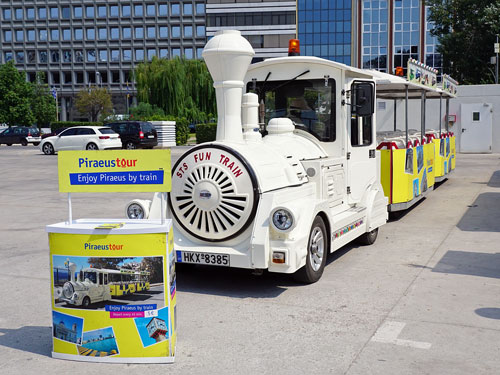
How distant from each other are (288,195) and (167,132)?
103ft

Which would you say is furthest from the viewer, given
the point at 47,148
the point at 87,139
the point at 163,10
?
the point at 163,10

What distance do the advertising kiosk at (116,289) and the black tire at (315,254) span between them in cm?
216

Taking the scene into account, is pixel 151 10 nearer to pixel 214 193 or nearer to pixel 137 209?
pixel 137 209

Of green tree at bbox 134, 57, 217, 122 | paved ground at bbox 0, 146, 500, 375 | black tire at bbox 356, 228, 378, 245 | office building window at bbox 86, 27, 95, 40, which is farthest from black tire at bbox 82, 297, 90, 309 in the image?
office building window at bbox 86, 27, 95, 40

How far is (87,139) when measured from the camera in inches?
1149

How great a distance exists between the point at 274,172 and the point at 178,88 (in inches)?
Result: 1760

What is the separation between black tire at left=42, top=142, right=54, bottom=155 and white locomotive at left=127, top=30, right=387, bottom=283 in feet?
81.9

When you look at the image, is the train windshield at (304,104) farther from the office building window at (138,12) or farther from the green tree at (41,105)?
the office building window at (138,12)

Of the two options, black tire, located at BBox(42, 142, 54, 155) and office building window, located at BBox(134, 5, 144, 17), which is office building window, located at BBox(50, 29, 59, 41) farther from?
black tire, located at BBox(42, 142, 54, 155)

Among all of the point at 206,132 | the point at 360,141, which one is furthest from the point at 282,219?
the point at 206,132

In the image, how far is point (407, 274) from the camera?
6.82 meters

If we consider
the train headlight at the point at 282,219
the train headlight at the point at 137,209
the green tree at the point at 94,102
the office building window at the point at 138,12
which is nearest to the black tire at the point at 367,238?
the train headlight at the point at 282,219

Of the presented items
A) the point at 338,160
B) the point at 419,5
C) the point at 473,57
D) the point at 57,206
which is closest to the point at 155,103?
the point at 473,57

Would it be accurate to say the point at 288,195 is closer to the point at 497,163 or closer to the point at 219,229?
the point at 219,229
